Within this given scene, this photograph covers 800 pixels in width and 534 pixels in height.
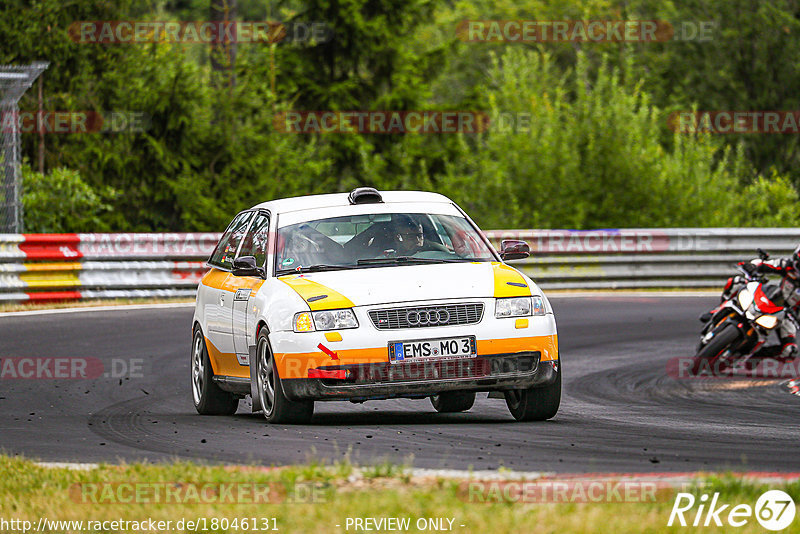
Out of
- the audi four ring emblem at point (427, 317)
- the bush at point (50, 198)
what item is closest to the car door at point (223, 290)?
the audi four ring emblem at point (427, 317)

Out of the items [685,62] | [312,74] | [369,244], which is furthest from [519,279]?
[685,62]

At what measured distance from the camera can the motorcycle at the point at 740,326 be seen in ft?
42.9

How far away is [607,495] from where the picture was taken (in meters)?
5.79

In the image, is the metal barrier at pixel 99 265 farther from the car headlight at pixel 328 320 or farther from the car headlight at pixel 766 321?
the car headlight at pixel 328 320

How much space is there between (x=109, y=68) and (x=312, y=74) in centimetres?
1057

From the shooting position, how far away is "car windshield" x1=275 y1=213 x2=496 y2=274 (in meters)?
9.55

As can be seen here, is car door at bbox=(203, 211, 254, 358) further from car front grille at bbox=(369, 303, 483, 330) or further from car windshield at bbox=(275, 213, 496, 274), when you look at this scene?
car front grille at bbox=(369, 303, 483, 330)

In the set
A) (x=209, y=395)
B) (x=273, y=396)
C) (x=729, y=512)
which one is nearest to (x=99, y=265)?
(x=209, y=395)

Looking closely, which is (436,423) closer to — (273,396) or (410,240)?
(273,396)

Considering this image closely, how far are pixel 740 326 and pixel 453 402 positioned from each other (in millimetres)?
3909

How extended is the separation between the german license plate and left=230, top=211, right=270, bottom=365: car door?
1433mm

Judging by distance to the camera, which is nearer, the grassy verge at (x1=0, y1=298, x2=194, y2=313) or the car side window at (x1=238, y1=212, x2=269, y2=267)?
the car side window at (x1=238, y1=212, x2=269, y2=267)

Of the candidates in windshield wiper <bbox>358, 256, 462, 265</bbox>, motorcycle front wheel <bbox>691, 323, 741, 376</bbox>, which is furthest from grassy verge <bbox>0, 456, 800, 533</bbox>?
motorcycle front wheel <bbox>691, 323, 741, 376</bbox>

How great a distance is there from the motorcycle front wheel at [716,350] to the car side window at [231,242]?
4.74 m
